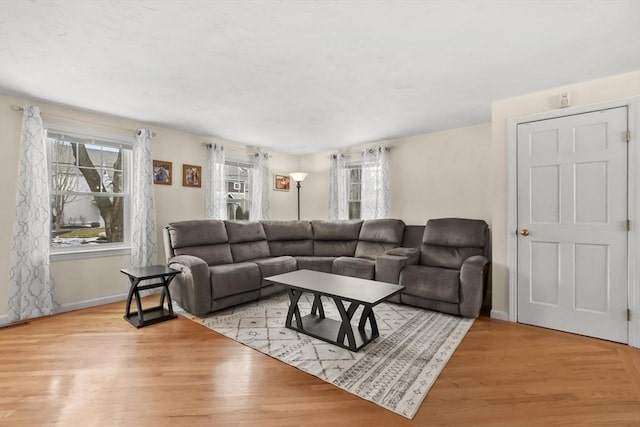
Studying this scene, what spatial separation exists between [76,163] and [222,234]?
1856 millimetres

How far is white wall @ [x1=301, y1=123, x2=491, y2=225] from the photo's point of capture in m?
3.84

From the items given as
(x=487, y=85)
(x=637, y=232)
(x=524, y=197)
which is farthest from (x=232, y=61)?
(x=637, y=232)

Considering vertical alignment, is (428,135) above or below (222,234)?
above

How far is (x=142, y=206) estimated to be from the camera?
3.65 m

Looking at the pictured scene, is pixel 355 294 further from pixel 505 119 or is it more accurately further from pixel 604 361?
pixel 505 119

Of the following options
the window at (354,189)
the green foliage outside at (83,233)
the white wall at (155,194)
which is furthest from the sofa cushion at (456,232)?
the green foliage outside at (83,233)

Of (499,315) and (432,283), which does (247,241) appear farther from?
(499,315)

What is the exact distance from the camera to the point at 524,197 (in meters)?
2.87

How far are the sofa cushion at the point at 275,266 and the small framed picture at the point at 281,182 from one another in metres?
1.96

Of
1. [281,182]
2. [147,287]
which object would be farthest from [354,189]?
[147,287]

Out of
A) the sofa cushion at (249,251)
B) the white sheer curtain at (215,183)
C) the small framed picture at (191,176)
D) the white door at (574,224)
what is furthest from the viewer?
the white sheer curtain at (215,183)

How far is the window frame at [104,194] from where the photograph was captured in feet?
10.5

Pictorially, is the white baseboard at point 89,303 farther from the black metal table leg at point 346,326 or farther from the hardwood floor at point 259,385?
the black metal table leg at point 346,326

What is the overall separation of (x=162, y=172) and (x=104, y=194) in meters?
0.72
